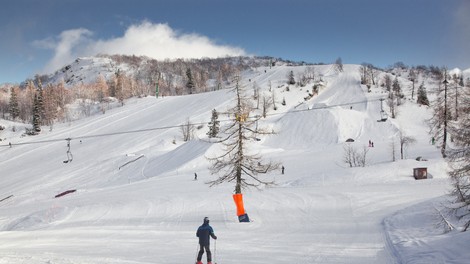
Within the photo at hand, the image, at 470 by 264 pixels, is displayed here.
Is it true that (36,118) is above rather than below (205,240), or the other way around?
above

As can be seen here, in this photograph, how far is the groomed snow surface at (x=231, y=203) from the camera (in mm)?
14047

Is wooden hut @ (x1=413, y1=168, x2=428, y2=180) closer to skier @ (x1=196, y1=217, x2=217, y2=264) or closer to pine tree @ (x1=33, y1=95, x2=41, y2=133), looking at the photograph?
skier @ (x1=196, y1=217, x2=217, y2=264)

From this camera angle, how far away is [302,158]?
52.5m

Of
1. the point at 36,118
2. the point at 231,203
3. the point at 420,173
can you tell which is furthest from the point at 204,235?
the point at 36,118

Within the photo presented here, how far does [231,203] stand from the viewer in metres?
28.2

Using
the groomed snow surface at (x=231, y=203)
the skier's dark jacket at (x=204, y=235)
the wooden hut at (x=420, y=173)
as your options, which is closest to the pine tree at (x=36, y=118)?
the groomed snow surface at (x=231, y=203)

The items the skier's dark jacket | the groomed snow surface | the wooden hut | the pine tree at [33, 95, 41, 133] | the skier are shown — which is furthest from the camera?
the pine tree at [33, 95, 41, 133]

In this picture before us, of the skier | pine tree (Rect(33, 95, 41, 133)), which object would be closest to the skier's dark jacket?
the skier

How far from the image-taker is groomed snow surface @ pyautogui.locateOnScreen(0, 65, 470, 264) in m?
14.0

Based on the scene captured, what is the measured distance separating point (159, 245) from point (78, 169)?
1947 inches

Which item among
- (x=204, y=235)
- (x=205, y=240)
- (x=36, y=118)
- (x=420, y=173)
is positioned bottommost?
(x=420, y=173)

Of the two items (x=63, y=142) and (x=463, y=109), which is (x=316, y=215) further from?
(x=63, y=142)

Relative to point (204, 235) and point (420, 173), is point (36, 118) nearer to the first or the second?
point (420, 173)

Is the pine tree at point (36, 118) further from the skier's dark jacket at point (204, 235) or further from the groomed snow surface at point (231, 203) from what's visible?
the skier's dark jacket at point (204, 235)
